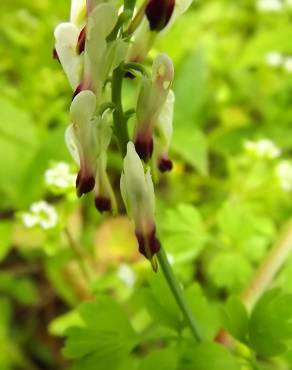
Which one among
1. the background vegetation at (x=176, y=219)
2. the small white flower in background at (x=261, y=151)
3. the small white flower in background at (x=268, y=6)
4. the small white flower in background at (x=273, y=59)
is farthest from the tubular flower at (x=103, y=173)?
the small white flower in background at (x=268, y=6)

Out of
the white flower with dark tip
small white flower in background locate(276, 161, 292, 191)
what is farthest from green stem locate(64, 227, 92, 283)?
the white flower with dark tip

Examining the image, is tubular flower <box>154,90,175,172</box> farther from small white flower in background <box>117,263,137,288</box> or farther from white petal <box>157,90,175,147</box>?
small white flower in background <box>117,263,137,288</box>

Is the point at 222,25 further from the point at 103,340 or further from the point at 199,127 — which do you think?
the point at 103,340

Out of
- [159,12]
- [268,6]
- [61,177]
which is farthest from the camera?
[268,6]

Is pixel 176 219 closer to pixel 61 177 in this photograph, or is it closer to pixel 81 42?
pixel 61 177

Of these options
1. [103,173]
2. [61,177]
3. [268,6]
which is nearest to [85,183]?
[103,173]
